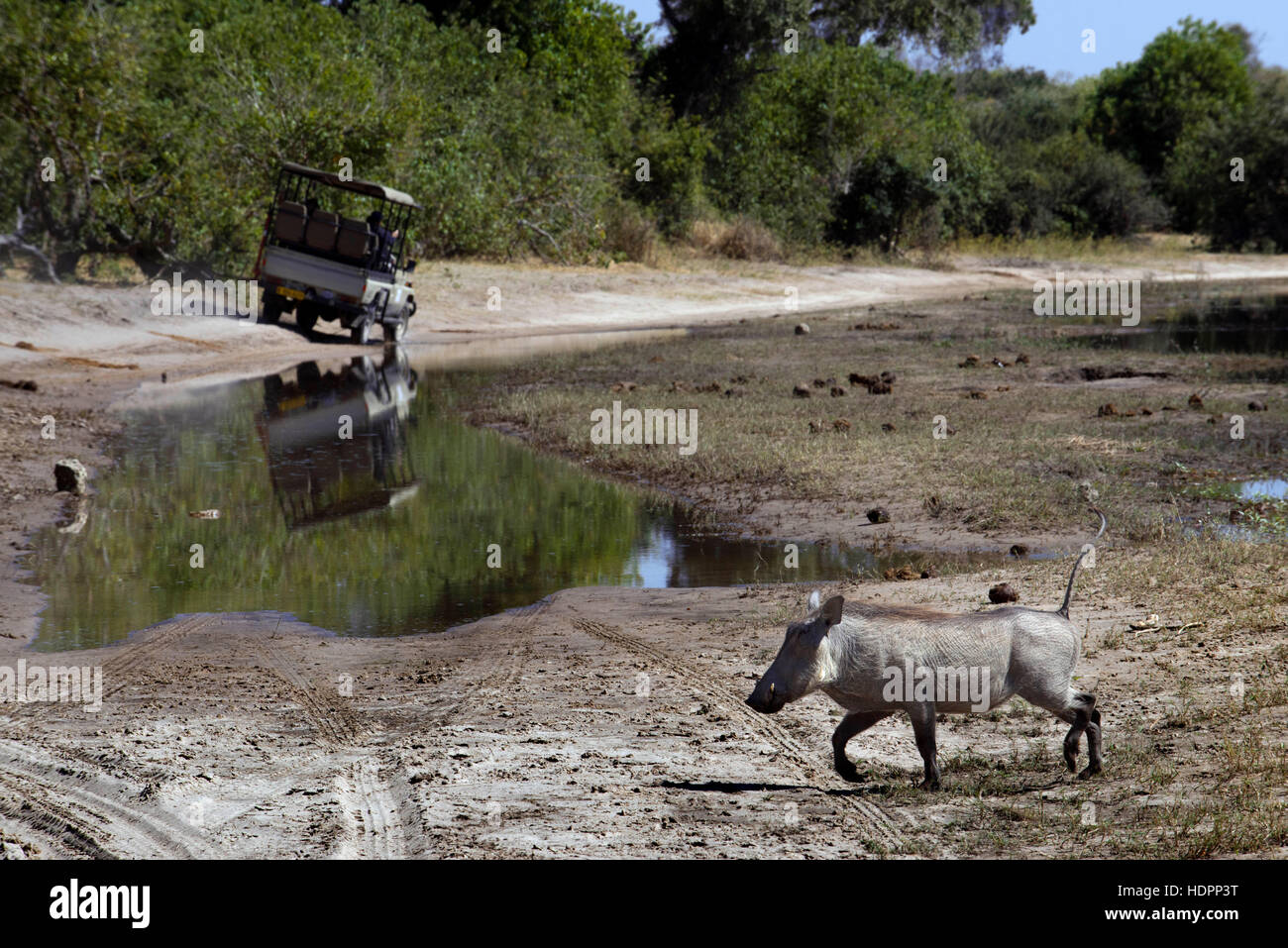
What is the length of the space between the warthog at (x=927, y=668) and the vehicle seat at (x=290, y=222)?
20.5 m

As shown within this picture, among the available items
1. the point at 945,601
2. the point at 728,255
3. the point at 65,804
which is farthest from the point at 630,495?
the point at 728,255

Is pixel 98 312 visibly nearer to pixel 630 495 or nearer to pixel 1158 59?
pixel 630 495

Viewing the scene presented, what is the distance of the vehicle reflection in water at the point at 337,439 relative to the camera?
1308 centimetres

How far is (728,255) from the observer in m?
45.9

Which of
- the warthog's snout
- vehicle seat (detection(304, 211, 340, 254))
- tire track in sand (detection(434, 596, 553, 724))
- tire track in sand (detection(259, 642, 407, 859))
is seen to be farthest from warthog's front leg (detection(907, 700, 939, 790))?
vehicle seat (detection(304, 211, 340, 254))

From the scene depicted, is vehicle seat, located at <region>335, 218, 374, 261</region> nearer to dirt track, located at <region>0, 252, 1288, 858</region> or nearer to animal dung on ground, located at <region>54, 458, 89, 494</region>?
animal dung on ground, located at <region>54, 458, 89, 494</region>

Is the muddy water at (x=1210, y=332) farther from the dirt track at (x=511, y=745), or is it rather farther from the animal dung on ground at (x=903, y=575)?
the dirt track at (x=511, y=745)

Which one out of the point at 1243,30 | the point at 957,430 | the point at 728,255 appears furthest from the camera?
the point at 1243,30

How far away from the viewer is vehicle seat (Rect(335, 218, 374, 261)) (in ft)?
77.5

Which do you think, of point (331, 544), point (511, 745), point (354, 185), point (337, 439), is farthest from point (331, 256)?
point (511, 745)

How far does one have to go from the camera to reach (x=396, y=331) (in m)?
27.3

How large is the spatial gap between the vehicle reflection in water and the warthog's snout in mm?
7486

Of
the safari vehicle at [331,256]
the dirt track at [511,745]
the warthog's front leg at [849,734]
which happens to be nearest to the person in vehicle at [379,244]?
the safari vehicle at [331,256]

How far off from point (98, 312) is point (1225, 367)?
1953 centimetres
